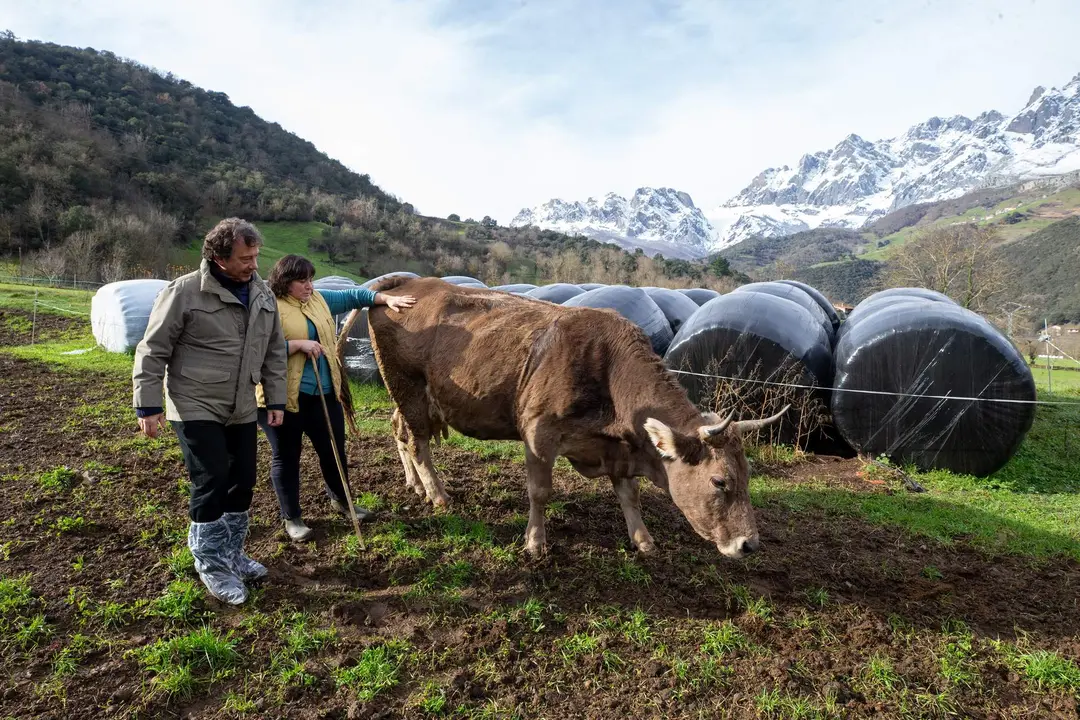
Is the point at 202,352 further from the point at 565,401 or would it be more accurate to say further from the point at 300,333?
the point at 565,401

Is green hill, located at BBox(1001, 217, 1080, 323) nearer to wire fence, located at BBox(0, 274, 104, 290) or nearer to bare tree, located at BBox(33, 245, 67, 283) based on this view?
wire fence, located at BBox(0, 274, 104, 290)

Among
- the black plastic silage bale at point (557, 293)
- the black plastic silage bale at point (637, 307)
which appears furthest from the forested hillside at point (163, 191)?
the black plastic silage bale at point (637, 307)

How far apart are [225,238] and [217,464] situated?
148 cm

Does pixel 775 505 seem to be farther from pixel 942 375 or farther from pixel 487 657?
pixel 487 657

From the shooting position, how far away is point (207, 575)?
4.01m

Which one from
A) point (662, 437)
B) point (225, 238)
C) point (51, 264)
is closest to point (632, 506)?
point (662, 437)

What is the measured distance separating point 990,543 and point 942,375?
2.91m

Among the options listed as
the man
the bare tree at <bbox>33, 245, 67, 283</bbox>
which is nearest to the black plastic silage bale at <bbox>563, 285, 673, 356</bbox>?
the man

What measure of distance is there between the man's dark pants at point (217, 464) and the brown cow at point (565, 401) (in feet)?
6.17

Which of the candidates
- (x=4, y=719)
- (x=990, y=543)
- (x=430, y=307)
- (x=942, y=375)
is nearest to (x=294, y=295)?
(x=430, y=307)

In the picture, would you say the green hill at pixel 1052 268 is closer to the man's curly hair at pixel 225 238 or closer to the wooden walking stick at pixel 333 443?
the wooden walking stick at pixel 333 443

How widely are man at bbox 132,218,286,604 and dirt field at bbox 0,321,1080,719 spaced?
583mm

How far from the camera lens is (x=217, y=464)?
3709 millimetres

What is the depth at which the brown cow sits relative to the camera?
4.11 meters
